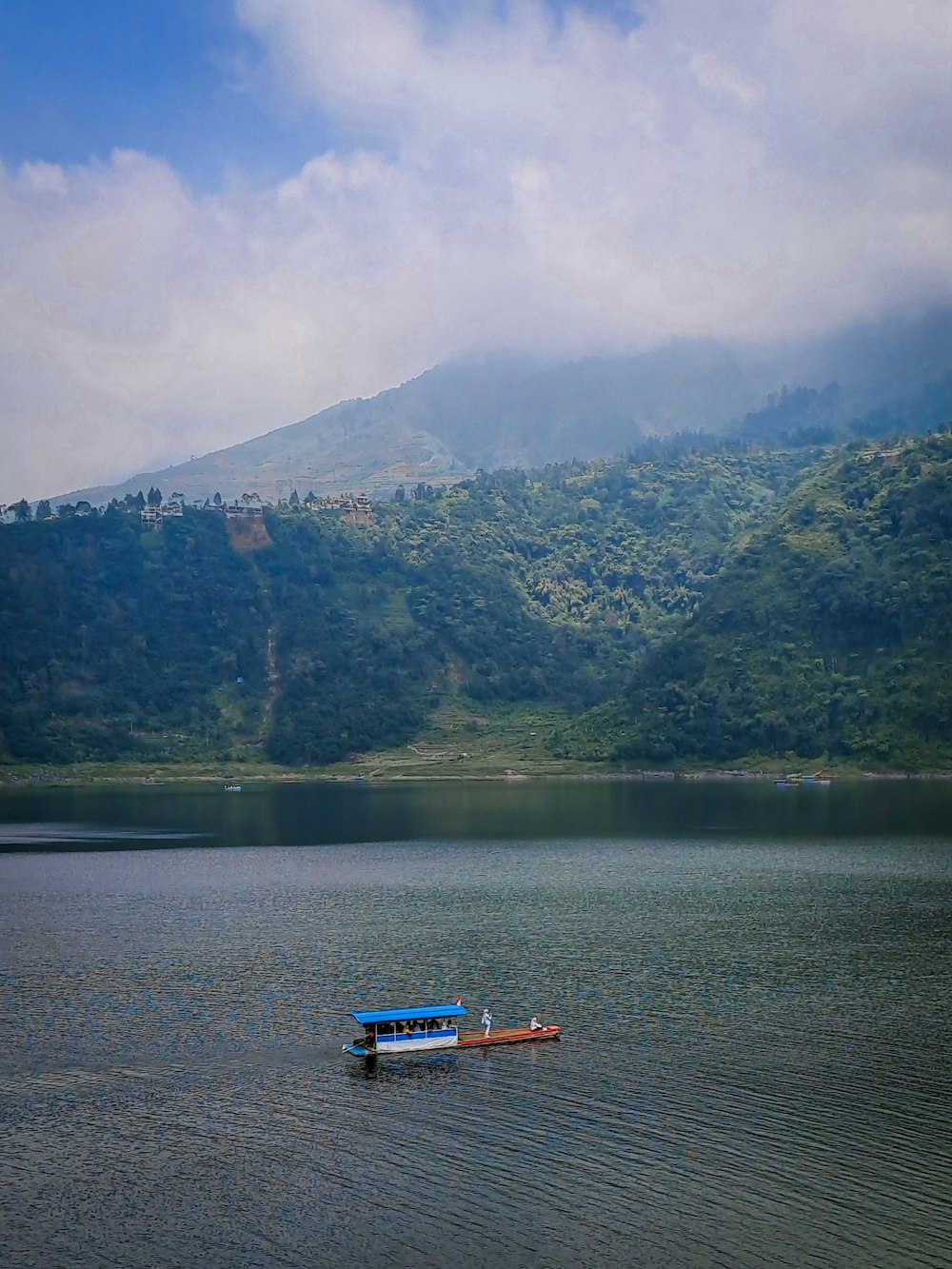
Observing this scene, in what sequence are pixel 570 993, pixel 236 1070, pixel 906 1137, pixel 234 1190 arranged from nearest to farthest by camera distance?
pixel 234 1190, pixel 906 1137, pixel 236 1070, pixel 570 993

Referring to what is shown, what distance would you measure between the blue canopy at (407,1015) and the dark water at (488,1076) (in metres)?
2.00

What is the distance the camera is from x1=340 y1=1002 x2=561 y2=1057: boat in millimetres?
60969

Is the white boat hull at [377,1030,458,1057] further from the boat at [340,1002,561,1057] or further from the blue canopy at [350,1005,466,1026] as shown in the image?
the blue canopy at [350,1005,466,1026]

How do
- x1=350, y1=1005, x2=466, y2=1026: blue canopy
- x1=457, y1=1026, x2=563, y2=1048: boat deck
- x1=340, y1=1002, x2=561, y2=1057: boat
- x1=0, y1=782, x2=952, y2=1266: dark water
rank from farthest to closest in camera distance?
1. x1=457, y1=1026, x2=563, y2=1048: boat deck
2. x1=350, y1=1005, x2=466, y2=1026: blue canopy
3. x1=340, y1=1002, x2=561, y2=1057: boat
4. x1=0, y1=782, x2=952, y2=1266: dark water

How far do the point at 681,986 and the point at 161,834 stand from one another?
98600 mm

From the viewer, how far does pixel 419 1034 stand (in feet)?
201

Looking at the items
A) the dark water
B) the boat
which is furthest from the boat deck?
the dark water

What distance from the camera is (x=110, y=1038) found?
205 feet

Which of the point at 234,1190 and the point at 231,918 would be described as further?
the point at 231,918

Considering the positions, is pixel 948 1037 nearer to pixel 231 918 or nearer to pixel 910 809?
pixel 231 918

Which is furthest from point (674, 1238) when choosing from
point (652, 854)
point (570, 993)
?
point (652, 854)

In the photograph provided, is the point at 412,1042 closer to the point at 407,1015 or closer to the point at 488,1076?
the point at 407,1015

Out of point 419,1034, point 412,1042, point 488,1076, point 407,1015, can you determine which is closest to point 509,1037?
point 488,1076

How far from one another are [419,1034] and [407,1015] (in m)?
1.00
